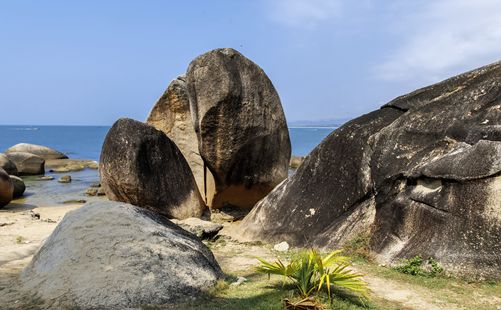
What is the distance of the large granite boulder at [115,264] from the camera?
5.43 metres

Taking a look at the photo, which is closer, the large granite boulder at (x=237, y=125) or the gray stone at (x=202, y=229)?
the gray stone at (x=202, y=229)

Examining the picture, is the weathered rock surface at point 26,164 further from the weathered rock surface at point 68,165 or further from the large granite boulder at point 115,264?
the large granite boulder at point 115,264

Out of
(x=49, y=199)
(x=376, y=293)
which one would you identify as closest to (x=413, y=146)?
(x=376, y=293)

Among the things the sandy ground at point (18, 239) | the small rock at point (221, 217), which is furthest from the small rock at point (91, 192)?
the small rock at point (221, 217)

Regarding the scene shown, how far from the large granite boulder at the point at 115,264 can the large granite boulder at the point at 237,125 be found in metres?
5.38

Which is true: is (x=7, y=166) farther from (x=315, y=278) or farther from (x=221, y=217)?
(x=315, y=278)

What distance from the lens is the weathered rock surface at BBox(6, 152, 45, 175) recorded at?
1118 inches

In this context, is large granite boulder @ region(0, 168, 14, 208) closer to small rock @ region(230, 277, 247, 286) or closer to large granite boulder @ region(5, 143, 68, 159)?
small rock @ region(230, 277, 247, 286)

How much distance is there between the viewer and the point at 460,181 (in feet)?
23.7

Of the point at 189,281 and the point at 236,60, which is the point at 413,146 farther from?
the point at 236,60

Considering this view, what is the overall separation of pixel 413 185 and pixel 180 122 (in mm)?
7584

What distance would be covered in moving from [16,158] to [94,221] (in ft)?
82.8

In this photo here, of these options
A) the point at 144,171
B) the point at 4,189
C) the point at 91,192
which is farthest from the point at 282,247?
the point at 91,192

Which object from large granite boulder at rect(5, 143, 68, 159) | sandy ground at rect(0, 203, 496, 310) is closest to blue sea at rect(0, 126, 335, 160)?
large granite boulder at rect(5, 143, 68, 159)
